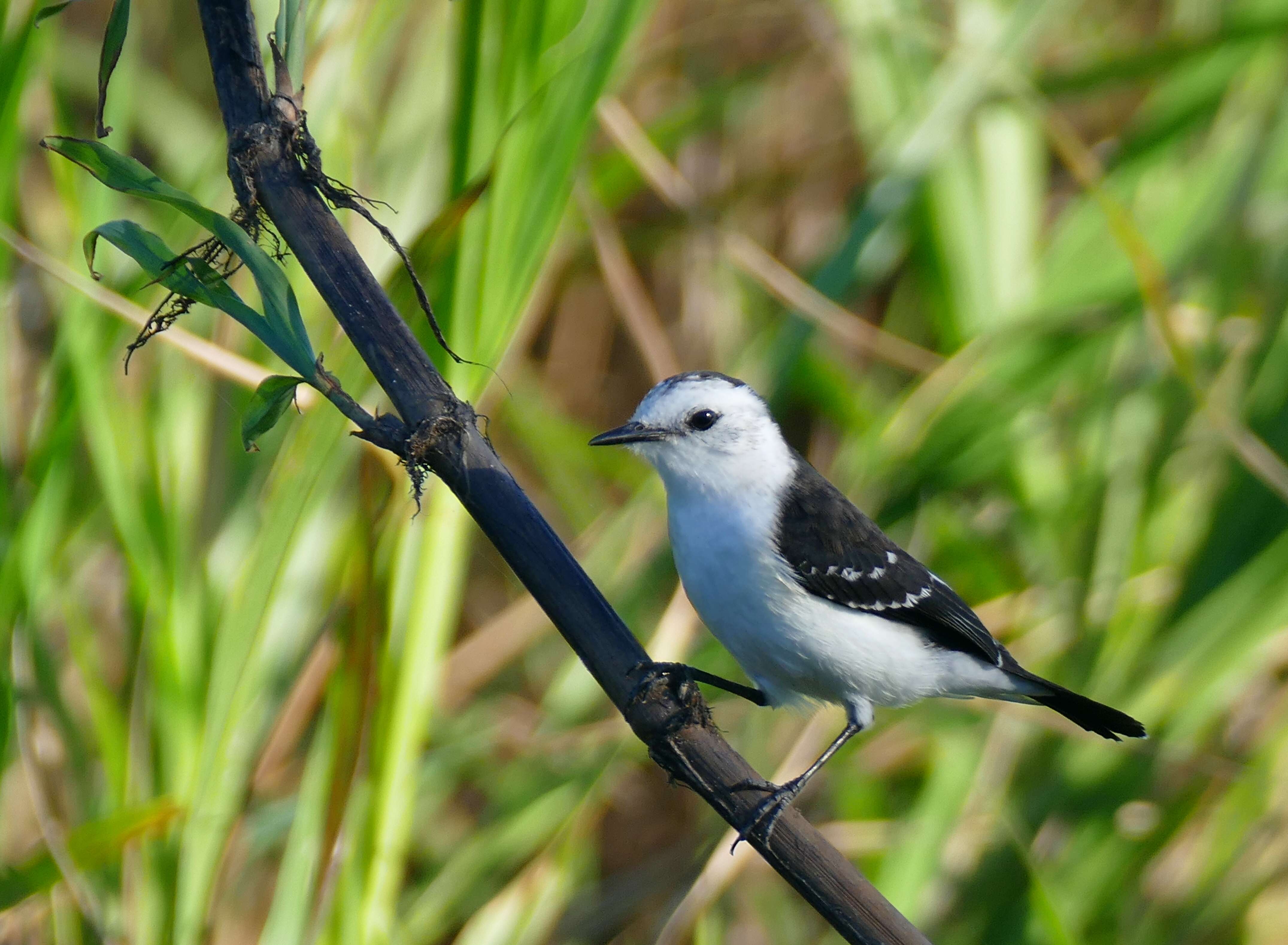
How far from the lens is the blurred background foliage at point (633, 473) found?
1843mm

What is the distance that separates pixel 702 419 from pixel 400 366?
1079mm

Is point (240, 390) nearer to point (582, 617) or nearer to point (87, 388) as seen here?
point (87, 388)

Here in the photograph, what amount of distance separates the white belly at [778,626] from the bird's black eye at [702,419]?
149 mm

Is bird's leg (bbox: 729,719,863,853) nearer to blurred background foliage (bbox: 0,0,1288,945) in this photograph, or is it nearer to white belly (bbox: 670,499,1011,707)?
white belly (bbox: 670,499,1011,707)

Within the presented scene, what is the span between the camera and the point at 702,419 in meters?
2.09

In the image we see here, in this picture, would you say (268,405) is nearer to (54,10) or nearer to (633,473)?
(54,10)

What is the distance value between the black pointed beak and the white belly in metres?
0.12

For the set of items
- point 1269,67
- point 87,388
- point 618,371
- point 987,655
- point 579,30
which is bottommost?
point 987,655

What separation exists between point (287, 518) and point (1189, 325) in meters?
2.56

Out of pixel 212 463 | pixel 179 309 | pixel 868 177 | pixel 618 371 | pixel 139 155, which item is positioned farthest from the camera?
pixel 618 371

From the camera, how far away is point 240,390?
243cm

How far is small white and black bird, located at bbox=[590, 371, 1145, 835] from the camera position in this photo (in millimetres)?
1938

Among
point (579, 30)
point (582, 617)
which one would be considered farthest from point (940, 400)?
point (582, 617)

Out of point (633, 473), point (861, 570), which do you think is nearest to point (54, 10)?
point (861, 570)
